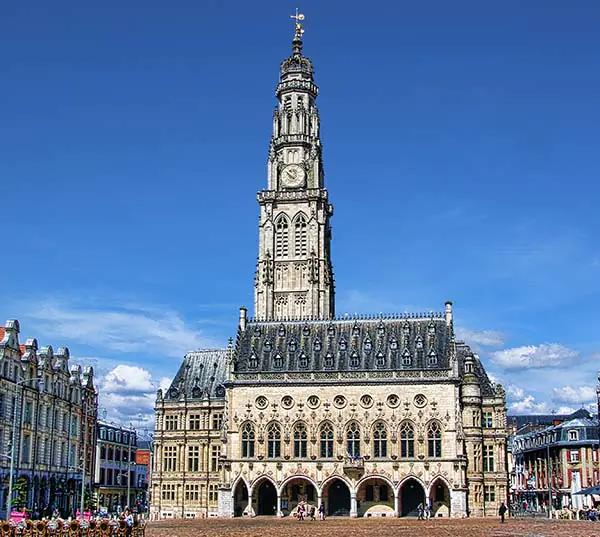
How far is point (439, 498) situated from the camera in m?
86.4

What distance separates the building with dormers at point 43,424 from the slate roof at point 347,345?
17251 mm

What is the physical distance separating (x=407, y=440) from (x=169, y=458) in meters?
26.9

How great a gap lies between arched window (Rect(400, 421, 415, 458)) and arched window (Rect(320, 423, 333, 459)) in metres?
6.85

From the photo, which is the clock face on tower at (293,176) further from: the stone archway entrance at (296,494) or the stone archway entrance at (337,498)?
the stone archway entrance at (337,498)

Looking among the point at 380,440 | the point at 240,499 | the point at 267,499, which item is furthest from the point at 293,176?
the point at 240,499

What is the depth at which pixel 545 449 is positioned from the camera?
11681 centimetres

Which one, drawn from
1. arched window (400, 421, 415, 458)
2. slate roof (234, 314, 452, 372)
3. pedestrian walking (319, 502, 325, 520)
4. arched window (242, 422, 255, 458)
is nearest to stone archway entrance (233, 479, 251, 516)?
arched window (242, 422, 255, 458)

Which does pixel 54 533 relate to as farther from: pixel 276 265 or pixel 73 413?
pixel 276 265

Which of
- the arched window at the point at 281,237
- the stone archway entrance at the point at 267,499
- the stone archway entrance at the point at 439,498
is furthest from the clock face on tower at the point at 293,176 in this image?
the stone archway entrance at the point at 439,498

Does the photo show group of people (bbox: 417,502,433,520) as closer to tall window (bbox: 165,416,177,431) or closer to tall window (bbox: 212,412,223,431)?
tall window (bbox: 212,412,223,431)

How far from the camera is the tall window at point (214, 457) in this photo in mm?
94500

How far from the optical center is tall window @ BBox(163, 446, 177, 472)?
315ft

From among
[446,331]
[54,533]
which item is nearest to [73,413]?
[446,331]

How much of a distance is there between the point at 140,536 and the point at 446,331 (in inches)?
2116
